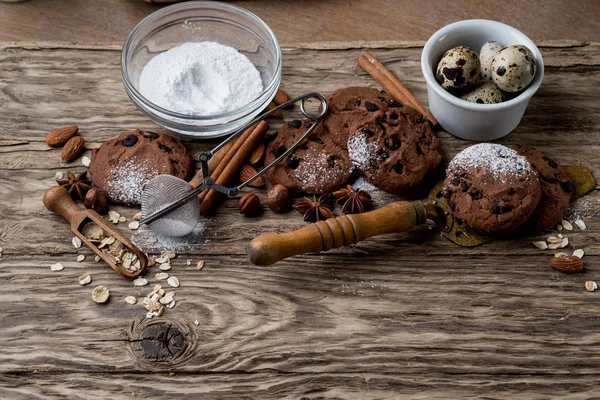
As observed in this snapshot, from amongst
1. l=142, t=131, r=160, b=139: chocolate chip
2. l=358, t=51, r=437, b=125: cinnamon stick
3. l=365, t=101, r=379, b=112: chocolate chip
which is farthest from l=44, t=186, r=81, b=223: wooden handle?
l=358, t=51, r=437, b=125: cinnamon stick

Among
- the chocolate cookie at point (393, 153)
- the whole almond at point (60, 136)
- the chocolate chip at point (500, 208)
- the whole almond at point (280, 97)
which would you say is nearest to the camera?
the chocolate chip at point (500, 208)

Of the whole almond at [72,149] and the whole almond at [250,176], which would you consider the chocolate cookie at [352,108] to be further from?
the whole almond at [72,149]

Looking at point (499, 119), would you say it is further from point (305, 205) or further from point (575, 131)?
point (305, 205)

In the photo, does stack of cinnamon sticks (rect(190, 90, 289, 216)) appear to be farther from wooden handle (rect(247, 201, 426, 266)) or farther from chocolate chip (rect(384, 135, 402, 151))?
chocolate chip (rect(384, 135, 402, 151))

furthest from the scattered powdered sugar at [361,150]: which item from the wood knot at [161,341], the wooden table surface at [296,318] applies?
the wood knot at [161,341]

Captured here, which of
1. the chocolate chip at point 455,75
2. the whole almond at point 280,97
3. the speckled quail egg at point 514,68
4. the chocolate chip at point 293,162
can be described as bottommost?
the chocolate chip at point 293,162

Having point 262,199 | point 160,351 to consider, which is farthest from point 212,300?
point 262,199

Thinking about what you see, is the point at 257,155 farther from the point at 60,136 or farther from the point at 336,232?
the point at 60,136

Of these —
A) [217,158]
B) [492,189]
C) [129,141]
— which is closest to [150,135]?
[129,141]
